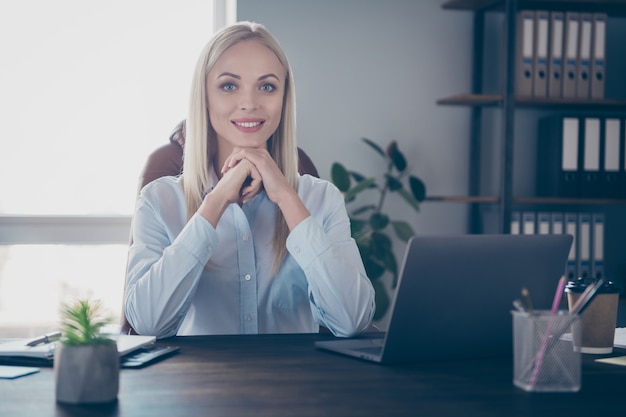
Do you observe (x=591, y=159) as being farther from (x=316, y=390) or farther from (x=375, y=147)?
(x=316, y=390)

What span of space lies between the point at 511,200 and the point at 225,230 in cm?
178

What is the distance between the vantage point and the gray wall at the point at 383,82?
3.42m

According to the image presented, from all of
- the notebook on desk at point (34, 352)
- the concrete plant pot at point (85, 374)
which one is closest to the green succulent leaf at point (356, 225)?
the notebook on desk at point (34, 352)

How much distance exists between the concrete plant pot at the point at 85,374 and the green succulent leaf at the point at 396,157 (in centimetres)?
252

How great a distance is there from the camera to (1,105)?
323cm

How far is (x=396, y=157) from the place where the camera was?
3.38m

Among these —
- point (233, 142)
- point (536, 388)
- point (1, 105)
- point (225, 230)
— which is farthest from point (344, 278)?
point (1, 105)

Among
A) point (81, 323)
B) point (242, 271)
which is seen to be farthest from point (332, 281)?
point (81, 323)

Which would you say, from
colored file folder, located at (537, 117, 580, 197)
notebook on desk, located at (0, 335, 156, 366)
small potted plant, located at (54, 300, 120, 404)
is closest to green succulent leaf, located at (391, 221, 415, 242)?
colored file folder, located at (537, 117, 580, 197)

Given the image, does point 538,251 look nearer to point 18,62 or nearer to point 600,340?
point 600,340

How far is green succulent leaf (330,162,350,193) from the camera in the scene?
326 centimetres

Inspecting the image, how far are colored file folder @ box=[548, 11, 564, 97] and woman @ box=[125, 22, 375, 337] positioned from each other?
1.72 metres

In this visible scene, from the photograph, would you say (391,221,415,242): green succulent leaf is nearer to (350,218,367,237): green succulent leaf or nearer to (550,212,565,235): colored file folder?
(350,218,367,237): green succulent leaf

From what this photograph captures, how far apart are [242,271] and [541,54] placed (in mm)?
2032
